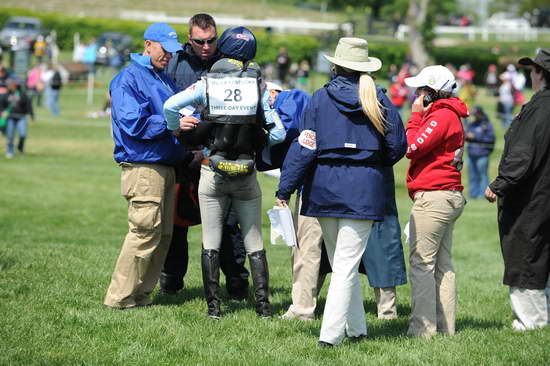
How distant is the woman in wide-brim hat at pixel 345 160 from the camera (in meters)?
6.46

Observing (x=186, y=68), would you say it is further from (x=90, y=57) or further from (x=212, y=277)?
(x=90, y=57)

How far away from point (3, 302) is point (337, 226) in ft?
9.49

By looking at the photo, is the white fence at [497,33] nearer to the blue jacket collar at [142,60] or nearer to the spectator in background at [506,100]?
the spectator in background at [506,100]

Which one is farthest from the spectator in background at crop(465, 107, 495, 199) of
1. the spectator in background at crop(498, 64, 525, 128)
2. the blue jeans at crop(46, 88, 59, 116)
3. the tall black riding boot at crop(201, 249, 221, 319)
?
the blue jeans at crop(46, 88, 59, 116)

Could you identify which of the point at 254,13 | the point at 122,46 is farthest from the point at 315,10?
the point at 122,46

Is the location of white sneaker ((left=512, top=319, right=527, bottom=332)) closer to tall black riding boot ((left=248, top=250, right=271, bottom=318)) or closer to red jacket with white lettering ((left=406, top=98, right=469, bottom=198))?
red jacket with white lettering ((left=406, top=98, right=469, bottom=198))

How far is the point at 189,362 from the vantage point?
6203mm

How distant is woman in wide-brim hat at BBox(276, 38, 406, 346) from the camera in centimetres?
646

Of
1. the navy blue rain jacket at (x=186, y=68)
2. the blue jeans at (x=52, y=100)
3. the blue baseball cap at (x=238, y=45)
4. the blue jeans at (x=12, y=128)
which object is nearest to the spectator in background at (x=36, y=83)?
the blue jeans at (x=52, y=100)

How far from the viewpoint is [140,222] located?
755 cm

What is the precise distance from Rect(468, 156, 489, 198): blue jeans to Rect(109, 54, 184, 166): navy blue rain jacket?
15.7 metres

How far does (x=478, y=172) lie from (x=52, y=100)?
65.3ft

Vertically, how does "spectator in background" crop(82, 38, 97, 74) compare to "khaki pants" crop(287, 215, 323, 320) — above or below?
below

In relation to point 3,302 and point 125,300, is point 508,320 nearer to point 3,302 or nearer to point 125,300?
point 125,300
